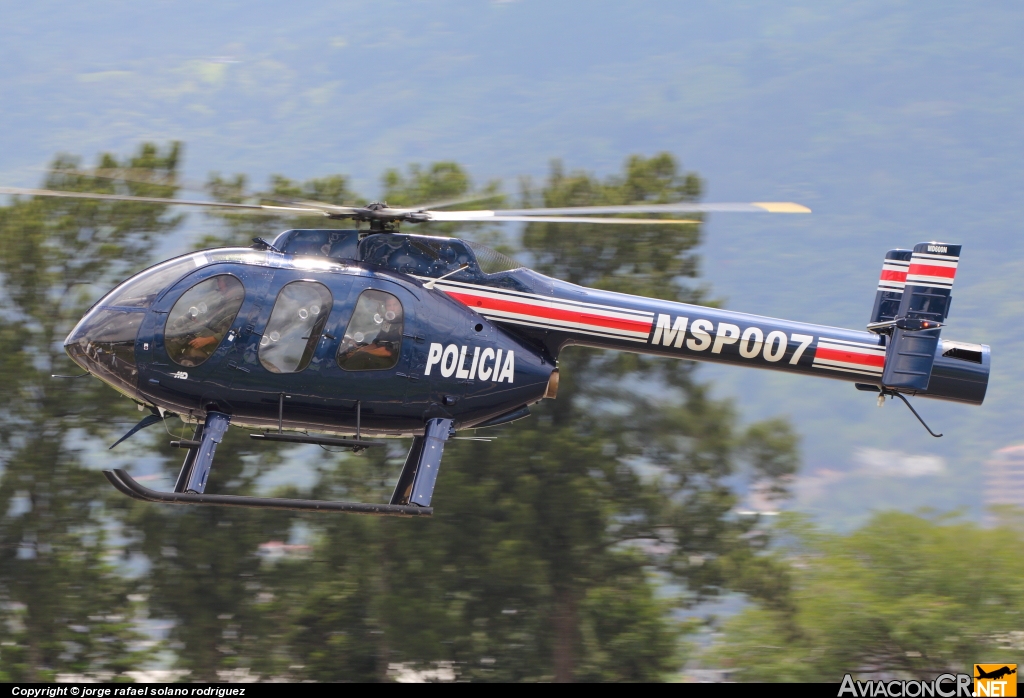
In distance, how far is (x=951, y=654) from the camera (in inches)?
691

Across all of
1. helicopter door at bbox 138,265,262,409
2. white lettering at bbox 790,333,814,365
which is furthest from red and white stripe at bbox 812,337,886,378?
helicopter door at bbox 138,265,262,409

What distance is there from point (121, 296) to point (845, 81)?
92050 mm

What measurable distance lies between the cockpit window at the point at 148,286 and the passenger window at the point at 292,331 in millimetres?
876

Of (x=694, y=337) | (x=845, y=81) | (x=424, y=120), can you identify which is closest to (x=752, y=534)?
(x=694, y=337)

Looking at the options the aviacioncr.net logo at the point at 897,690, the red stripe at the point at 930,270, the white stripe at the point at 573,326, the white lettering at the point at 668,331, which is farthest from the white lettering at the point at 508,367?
the aviacioncr.net logo at the point at 897,690

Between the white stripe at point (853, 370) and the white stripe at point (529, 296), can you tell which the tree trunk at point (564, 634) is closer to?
the white stripe at point (853, 370)

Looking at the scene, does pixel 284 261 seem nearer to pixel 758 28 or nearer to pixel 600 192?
pixel 600 192

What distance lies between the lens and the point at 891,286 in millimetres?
11000

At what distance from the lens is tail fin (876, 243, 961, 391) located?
10375 millimetres

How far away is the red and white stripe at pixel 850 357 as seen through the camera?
10.4 metres

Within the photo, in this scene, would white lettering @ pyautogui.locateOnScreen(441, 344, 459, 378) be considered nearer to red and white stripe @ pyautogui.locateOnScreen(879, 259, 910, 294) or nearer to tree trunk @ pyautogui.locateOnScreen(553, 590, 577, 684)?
red and white stripe @ pyautogui.locateOnScreen(879, 259, 910, 294)

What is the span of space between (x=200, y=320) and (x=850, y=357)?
6.16 m

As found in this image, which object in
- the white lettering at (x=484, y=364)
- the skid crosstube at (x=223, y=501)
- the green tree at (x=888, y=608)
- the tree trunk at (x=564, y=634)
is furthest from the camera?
the tree trunk at (x=564, y=634)

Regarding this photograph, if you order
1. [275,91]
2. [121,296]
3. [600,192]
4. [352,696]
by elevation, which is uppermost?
[275,91]
